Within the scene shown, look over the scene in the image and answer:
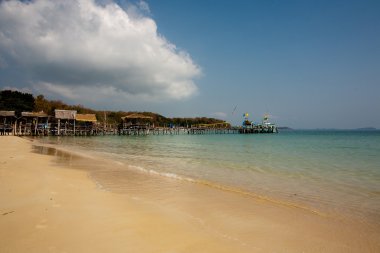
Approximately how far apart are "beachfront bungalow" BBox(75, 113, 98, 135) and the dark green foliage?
14971 millimetres

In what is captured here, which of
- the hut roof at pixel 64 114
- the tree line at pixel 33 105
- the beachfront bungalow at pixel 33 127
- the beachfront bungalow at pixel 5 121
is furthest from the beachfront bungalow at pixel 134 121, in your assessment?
the beachfront bungalow at pixel 5 121

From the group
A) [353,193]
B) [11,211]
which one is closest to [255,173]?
[353,193]

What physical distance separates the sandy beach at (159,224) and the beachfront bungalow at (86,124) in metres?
43.5

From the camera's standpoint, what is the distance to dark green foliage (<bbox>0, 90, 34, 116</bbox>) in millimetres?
55119

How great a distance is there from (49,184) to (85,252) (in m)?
4.09

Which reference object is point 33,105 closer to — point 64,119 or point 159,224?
point 64,119

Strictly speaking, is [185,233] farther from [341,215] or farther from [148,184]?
[148,184]

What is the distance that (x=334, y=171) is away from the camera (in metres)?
10.7

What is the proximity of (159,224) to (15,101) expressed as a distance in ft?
212

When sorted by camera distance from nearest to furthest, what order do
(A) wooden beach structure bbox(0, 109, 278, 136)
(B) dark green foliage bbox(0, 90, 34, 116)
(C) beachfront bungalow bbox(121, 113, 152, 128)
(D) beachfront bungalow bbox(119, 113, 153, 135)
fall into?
(A) wooden beach structure bbox(0, 109, 278, 136) → (B) dark green foliage bbox(0, 90, 34, 116) → (C) beachfront bungalow bbox(121, 113, 152, 128) → (D) beachfront bungalow bbox(119, 113, 153, 135)

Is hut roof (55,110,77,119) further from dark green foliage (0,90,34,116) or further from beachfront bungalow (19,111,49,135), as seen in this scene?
dark green foliage (0,90,34,116)

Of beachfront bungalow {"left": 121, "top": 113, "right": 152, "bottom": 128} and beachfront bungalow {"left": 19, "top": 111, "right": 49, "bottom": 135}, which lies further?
beachfront bungalow {"left": 121, "top": 113, "right": 152, "bottom": 128}

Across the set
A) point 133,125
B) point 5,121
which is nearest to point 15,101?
point 5,121

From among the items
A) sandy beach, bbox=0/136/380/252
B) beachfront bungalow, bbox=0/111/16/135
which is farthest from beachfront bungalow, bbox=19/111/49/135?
sandy beach, bbox=0/136/380/252
